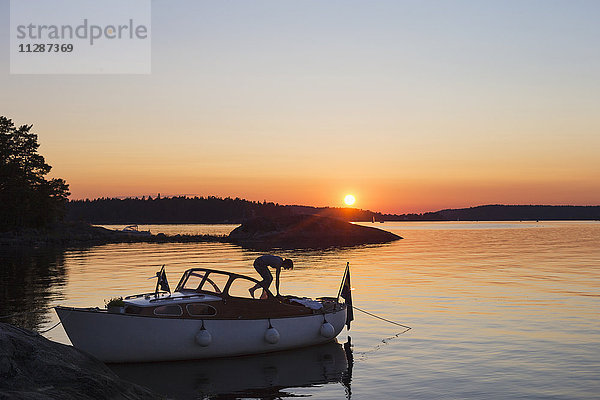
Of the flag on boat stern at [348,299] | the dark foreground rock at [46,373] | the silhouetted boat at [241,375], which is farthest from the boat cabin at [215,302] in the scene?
the dark foreground rock at [46,373]

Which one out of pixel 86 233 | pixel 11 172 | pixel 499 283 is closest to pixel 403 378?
pixel 499 283

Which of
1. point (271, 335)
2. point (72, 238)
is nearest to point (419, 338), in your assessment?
point (271, 335)

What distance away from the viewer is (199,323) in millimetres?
19297

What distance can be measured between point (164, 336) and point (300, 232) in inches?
3639

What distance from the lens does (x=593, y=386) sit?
668 inches

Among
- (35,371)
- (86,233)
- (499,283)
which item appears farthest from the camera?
(86,233)

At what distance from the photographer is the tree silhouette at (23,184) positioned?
9694cm

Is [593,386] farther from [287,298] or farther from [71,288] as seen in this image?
[71,288]

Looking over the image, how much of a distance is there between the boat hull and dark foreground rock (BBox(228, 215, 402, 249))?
86553 mm

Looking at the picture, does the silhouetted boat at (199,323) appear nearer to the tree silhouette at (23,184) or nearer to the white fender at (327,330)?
the white fender at (327,330)

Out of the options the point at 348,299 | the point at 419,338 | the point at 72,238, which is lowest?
the point at 419,338

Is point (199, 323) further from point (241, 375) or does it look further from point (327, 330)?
point (327, 330)

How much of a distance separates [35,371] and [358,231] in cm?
10735

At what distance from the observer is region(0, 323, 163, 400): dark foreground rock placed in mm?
9422
